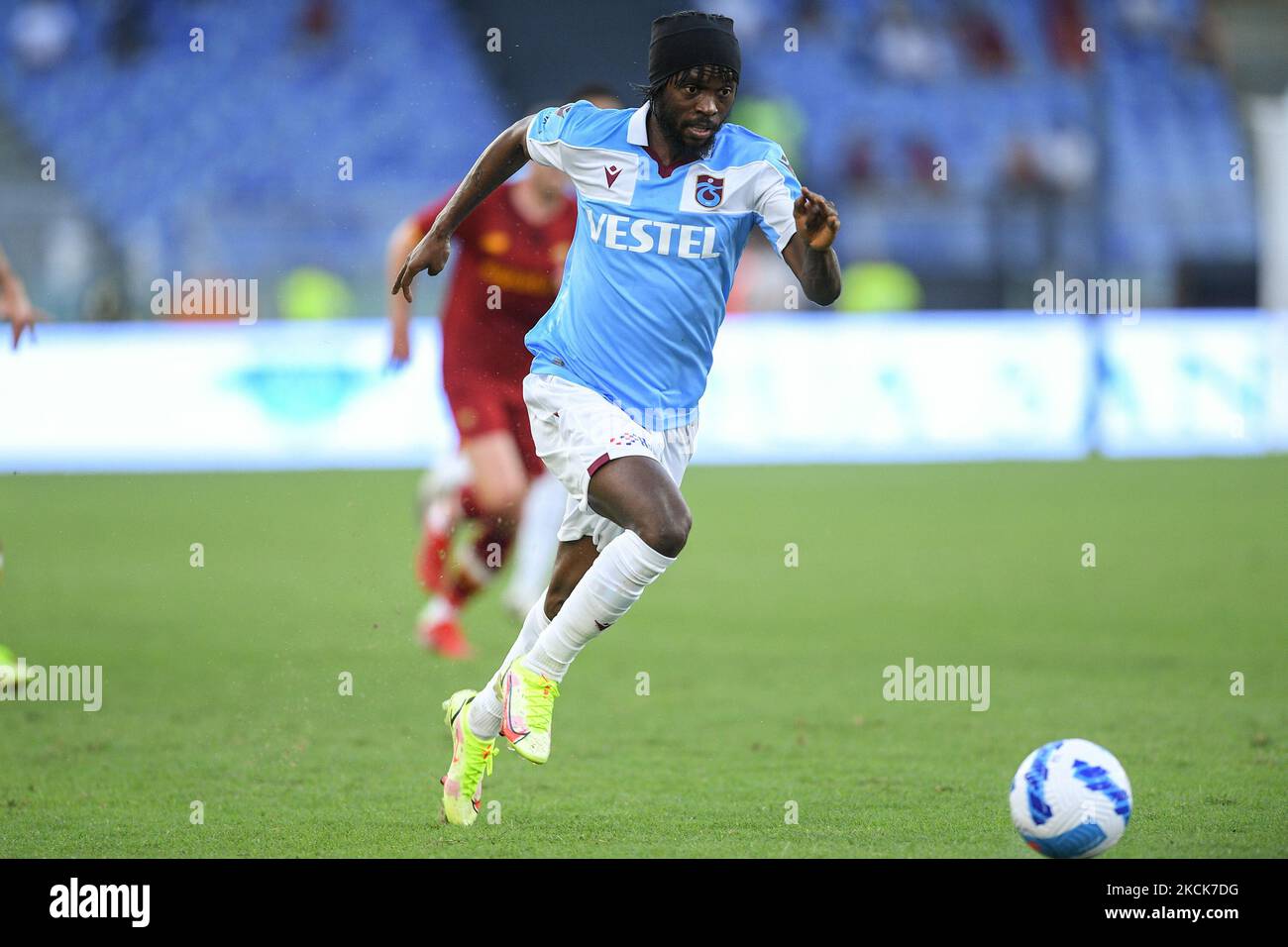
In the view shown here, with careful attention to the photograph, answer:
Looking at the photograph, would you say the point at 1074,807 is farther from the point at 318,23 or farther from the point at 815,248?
the point at 318,23

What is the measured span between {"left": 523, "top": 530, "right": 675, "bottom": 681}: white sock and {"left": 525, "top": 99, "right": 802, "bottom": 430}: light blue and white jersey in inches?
19.8

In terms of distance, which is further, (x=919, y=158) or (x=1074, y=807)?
(x=919, y=158)

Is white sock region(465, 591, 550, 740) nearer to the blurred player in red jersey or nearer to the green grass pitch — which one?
the green grass pitch

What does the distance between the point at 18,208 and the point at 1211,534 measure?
497 inches

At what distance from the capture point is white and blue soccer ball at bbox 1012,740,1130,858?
4.48 meters

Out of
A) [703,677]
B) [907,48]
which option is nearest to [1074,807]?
[703,677]

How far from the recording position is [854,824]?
504cm

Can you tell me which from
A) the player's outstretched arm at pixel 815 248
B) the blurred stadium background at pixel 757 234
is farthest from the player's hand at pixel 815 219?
the blurred stadium background at pixel 757 234

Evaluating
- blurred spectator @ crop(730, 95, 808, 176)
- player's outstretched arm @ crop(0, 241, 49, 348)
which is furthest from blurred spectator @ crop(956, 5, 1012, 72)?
player's outstretched arm @ crop(0, 241, 49, 348)

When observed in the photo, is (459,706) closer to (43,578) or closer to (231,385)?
(43,578)

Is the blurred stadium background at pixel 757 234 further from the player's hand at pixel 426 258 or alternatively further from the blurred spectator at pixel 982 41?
the player's hand at pixel 426 258

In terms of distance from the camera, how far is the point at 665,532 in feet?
15.6

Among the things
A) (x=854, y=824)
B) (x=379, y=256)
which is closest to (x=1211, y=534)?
(x=854, y=824)

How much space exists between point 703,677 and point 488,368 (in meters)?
1.86
